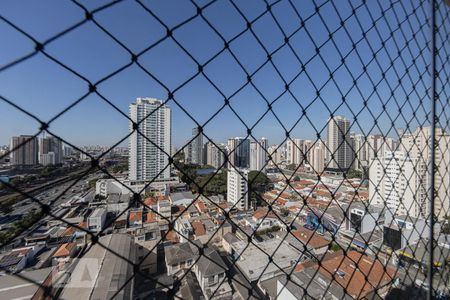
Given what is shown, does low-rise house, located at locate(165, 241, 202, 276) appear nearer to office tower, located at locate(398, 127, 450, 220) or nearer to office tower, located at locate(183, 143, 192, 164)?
office tower, located at locate(183, 143, 192, 164)

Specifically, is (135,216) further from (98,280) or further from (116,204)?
(98,280)

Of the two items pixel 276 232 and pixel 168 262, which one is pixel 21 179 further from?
pixel 276 232

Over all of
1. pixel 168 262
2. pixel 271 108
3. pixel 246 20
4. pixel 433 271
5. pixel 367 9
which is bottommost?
pixel 168 262

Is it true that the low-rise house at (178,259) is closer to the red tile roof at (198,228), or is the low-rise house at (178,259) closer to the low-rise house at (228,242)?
the low-rise house at (228,242)

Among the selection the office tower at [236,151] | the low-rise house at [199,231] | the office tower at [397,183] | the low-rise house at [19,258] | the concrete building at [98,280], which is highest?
the office tower at [236,151]

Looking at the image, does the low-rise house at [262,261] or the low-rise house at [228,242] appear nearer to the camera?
the low-rise house at [262,261]

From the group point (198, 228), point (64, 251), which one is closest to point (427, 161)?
point (64, 251)

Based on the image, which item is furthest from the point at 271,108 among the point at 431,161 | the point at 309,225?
the point at 309,225

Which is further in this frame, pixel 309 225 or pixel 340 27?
pixel 309 225

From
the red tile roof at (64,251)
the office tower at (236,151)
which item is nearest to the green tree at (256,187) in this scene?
the office tower at (236,151)

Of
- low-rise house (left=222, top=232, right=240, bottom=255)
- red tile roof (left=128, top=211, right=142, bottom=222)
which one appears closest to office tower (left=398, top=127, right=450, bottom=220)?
low-rise house (left=222, top=232, right=240, bottom=255)

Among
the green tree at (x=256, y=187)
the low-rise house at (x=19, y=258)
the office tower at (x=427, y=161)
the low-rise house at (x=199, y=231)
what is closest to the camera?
the green tree at (x=256, y=187)
